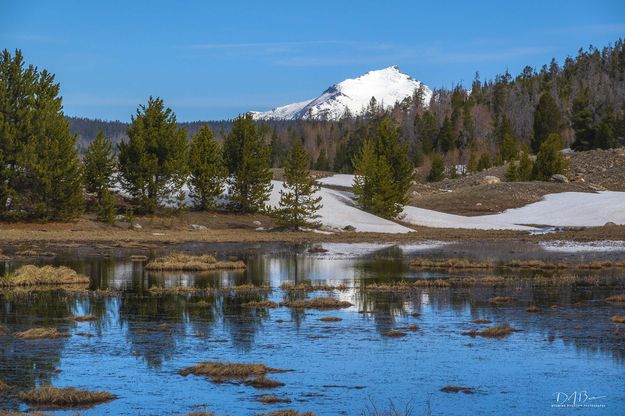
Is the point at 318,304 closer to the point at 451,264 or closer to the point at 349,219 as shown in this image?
the point at 451,264

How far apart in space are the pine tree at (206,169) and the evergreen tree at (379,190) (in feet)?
38.6

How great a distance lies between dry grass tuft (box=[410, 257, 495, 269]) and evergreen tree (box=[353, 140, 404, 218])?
27.1 metres

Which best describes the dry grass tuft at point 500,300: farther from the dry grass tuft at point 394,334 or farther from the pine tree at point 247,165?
the pine tree at point 247,165

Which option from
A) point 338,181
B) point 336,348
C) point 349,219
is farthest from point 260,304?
point 338,181

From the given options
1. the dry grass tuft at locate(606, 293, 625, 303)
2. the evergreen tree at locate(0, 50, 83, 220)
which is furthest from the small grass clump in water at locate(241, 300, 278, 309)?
the evergreen tree at locate(0, 50, 83, 220)

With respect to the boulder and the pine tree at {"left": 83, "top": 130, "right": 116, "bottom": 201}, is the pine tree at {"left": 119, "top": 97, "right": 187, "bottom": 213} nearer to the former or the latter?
the pine tree at {"left": 83, "top": 130, "right": 116, "bottom": 201}

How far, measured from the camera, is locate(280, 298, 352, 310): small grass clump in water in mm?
24844

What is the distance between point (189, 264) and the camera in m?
35.6

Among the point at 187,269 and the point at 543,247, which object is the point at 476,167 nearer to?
the point at 543,247

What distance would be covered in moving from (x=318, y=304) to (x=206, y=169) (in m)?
38.2

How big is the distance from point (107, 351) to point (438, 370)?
22.5 ft

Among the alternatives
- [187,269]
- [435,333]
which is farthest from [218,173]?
[435,333]

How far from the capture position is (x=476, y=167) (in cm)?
12775

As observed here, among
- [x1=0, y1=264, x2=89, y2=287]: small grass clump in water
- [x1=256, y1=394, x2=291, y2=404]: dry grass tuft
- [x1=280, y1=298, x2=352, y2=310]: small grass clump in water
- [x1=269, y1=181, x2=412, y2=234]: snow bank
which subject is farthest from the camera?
[x1=269, y1=181, x2=412, y2=234]: snow bank
